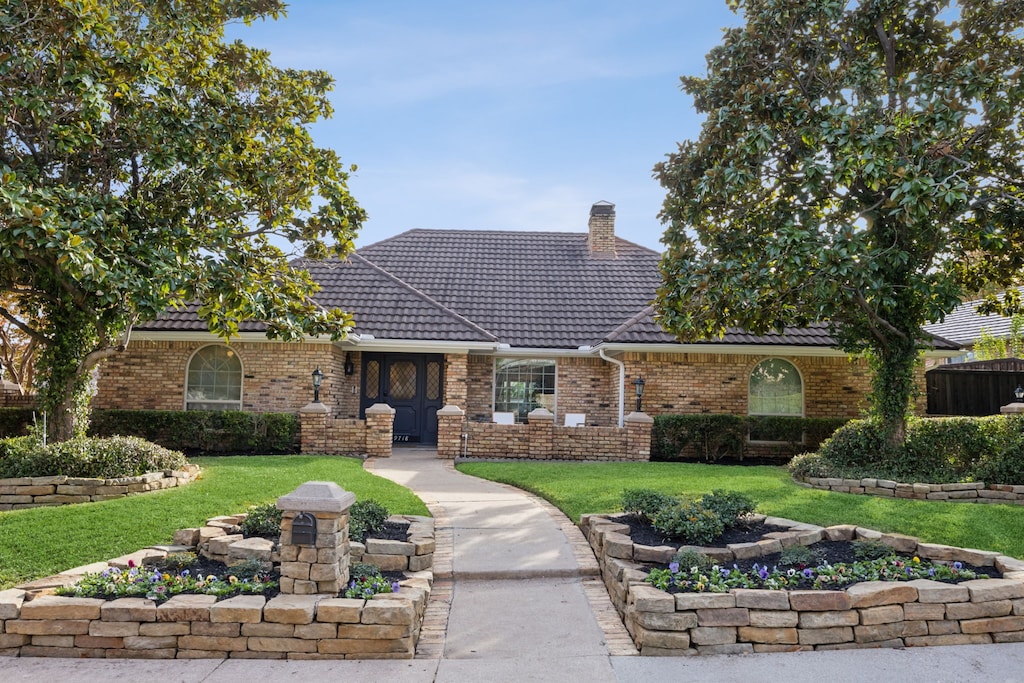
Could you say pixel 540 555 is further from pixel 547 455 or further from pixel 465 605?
pixel 547 455

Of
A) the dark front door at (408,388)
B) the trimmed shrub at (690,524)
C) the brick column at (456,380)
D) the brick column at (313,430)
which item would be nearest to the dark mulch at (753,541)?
the trimmed shrub at (690,524)

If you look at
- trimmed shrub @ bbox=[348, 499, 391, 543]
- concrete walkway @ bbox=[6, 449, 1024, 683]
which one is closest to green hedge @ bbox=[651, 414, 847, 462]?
concrete walkway @ bbox=[6, 449, 1024, 683]

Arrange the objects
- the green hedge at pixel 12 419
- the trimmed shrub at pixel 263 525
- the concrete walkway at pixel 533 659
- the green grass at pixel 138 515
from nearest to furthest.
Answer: the concrete walkway at pixel 533 659 < the green grass at pixel 138 515 < the trimmed shrub at pixel 263 525 < the green hedge at pixel 12 419

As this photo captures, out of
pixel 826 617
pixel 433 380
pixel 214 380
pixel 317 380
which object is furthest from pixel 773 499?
pixel 214 380

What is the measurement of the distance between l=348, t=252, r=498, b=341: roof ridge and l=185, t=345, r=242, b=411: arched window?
4.37m

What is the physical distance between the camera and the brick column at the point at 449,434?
47.1 feet

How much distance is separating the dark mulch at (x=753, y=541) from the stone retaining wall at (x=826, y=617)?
62 cm

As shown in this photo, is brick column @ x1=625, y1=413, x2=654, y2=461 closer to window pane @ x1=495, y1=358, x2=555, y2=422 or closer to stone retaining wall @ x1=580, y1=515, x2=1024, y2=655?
window pane @ x1=495, y1=358, x2=555, y2=422

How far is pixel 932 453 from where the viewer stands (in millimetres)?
10852

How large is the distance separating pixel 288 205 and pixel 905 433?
36.6 ft

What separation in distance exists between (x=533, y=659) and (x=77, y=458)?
7.70 metres

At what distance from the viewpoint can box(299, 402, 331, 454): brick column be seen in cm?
1420

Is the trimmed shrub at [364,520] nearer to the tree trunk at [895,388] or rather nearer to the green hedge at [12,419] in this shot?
the tree trunk at [895,388]

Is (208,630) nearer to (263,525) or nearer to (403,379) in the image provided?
(263,525)
